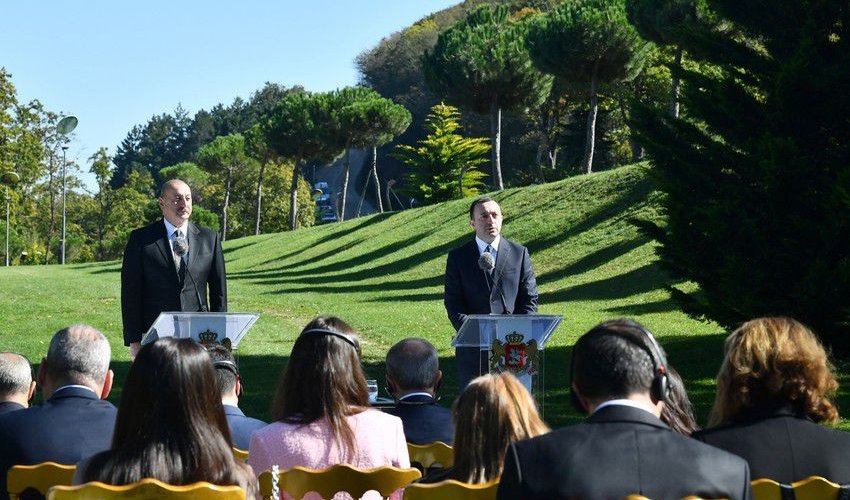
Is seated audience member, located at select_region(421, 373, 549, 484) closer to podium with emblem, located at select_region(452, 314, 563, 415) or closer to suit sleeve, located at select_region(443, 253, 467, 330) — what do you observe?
podium with emblem, located at select_region(452, 314, 563, 415)

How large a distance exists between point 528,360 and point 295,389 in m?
3.22

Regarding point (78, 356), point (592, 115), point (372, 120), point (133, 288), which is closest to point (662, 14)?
point (592, 115)

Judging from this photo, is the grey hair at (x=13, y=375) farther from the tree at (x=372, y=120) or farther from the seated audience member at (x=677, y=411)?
the tree at (x=372, y=120)

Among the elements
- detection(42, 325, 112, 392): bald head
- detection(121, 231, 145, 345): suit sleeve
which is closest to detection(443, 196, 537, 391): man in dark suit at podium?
detection(121, 231, 145, 345): suit sleeve

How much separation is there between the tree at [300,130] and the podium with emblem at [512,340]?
196 feet

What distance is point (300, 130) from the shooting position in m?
68.2

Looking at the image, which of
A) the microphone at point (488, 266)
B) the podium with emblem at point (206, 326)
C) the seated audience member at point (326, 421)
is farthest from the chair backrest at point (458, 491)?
the microphone at point (488, 266)

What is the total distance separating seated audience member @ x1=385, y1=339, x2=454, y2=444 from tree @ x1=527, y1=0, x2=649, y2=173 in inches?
1506

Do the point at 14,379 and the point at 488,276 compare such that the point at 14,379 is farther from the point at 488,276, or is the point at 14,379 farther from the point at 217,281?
the point at 488,276

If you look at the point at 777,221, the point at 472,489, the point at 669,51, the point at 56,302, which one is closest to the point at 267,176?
the point at 669,51

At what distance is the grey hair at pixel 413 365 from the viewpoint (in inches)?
202

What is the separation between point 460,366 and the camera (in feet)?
26.0

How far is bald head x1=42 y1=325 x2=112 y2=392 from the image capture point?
443cm

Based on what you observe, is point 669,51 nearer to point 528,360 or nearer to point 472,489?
point 528,360
